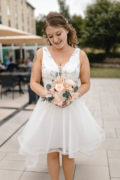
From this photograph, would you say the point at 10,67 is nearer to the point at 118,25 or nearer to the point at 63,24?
the point at 63,24

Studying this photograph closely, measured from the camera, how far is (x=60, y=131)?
214 centimetres

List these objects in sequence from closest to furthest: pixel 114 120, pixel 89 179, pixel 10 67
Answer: pixel 89 179, pixel 114 120, pixel 10 67

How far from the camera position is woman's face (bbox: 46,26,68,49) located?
1983 millimetres

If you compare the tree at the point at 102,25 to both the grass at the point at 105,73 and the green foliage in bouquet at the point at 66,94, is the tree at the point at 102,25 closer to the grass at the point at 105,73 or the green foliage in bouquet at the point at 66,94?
the grass at the point at 105,73

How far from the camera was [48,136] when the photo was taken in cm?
216

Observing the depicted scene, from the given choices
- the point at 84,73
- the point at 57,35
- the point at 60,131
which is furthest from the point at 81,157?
the point at 57,35

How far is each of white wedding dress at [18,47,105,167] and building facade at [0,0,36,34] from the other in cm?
3011

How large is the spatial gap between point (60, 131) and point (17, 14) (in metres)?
36.7

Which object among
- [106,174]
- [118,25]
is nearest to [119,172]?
[106,174]

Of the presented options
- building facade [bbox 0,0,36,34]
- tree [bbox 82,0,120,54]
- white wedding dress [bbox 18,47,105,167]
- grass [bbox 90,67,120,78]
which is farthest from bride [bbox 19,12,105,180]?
building facade [bbox 0,0,36,34]

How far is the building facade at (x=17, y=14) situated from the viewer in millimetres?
29909

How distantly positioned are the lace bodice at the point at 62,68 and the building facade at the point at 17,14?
30.0 meters

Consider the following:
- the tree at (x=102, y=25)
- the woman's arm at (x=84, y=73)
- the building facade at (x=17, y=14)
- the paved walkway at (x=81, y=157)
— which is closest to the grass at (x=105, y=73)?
the tree at (x=102, y=25)

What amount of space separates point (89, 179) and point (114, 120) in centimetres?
264
